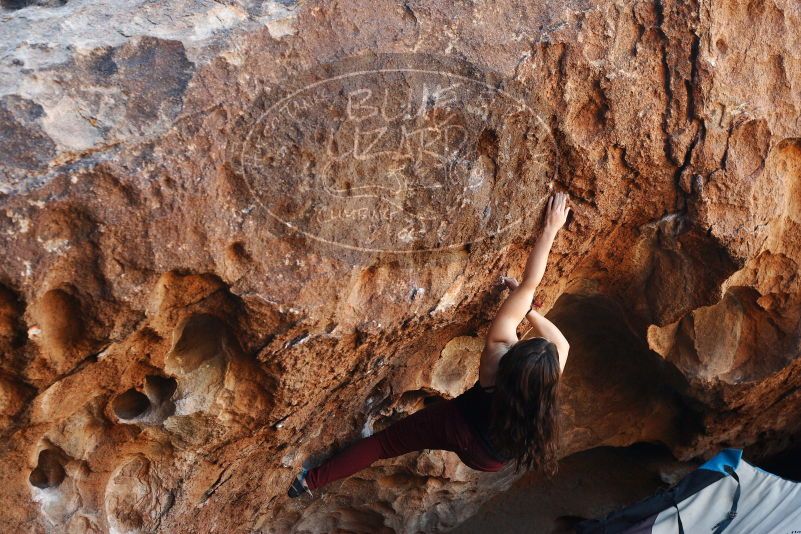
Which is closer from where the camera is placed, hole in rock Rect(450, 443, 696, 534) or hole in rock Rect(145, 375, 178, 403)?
hole in rock Rect(145, 375, 178, 403)

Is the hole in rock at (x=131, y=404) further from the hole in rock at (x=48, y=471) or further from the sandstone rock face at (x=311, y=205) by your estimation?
the hole in rock at (x=48, y=471)

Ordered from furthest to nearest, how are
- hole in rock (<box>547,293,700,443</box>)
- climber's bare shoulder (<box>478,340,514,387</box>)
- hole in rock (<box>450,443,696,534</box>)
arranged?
1. hole in rock (<box>450,443,696,534</box>)
2. hole in rock (<box>547,293,700,443</box>)
3. climber's bare shoulder (<box>478,340,514,387</box>)

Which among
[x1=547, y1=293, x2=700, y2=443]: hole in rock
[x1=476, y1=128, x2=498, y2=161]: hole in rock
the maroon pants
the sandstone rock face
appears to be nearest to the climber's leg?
the maroon pants

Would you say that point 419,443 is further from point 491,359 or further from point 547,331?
point 547,331

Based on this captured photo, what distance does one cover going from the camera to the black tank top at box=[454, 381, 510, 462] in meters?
2.27

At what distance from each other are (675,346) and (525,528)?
1.12 meters

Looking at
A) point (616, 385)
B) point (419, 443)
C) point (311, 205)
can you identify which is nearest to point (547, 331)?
point (419, 443)

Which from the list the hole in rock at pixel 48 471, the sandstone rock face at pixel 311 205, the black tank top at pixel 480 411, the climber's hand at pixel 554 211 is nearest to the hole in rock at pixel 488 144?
the sandstone rock face at pixel 311 205


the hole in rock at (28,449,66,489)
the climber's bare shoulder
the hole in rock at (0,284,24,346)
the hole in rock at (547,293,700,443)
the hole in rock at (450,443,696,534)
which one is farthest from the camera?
the hole in rock at (450,443,696,534)

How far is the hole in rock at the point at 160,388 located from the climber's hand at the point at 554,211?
1.10 metres

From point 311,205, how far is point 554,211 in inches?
28.7

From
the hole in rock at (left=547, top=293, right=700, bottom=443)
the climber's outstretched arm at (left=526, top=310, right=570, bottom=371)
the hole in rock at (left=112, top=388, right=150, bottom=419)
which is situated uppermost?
the climber's outstretched arm at (left=526, top=310, right=570, bottom=371)

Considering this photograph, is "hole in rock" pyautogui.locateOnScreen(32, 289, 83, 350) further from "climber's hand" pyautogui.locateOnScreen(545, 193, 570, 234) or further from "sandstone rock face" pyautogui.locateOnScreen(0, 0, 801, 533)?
"climber's hand" pyautogui.locateOnScreen(545, 193, 570, 234)

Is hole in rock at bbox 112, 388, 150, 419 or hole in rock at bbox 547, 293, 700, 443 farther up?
hole in rock at bbox 112, 388, 150, 419
